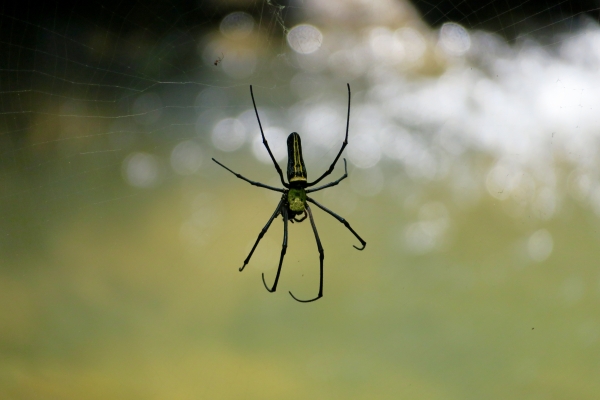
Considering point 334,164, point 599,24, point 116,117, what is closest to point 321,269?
point 334,164

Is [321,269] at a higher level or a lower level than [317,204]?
lower

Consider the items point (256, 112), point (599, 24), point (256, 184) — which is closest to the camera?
point (256, 112)

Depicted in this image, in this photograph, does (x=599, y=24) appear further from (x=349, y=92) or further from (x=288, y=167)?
(x=288, y=167)

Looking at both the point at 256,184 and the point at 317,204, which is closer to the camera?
the point at 256,184

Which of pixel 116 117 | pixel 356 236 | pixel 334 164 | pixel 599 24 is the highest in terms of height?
pixel 599 24

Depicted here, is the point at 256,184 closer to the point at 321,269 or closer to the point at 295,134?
the point at 295,134

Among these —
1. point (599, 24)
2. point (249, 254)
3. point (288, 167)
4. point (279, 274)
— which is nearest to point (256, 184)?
point (288, 167)

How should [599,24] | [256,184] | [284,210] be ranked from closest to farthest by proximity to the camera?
[256,184], [284,210], [599,24]
